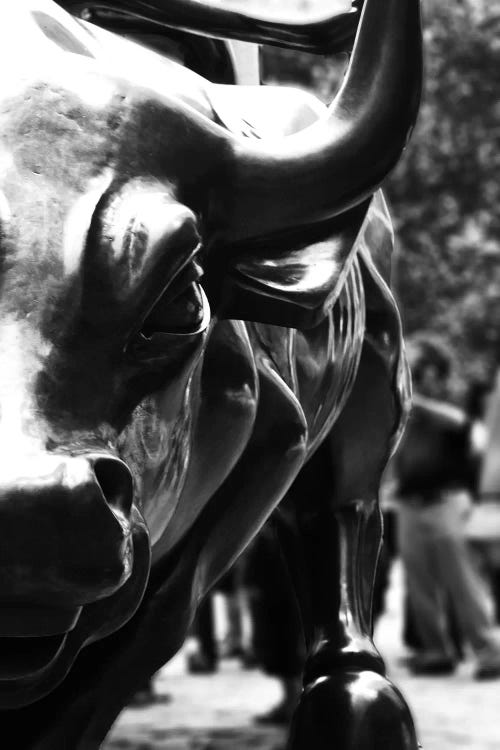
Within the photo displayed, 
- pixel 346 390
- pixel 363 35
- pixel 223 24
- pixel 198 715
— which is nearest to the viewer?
pixel 363 35

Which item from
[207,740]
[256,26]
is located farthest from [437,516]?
[256,26]

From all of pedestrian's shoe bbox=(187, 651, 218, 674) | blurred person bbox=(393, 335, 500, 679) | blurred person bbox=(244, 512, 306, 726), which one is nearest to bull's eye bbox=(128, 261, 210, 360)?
blurred person bbox=(244, 512, 306, 726)

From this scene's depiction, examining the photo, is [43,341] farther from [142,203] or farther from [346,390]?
[346,390]

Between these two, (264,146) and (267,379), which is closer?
(264,146)

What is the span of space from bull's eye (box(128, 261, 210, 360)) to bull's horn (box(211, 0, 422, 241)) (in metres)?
0.16

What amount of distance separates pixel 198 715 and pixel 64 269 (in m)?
5.94

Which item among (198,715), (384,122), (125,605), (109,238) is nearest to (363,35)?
(384,122)

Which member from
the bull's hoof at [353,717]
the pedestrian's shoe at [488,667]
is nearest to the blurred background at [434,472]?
the pedestrian's shoe at [488,667]

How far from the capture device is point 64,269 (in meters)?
2.33

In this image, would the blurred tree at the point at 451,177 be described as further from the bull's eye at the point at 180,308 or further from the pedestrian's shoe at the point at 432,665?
the bull's eye at the point at 180,308

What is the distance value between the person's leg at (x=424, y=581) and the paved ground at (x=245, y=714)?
0.21 meters

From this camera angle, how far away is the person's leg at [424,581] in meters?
9.58

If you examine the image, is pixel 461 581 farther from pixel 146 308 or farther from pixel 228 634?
pixel 146 308

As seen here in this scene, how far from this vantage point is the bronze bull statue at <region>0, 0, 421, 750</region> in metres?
2.21
